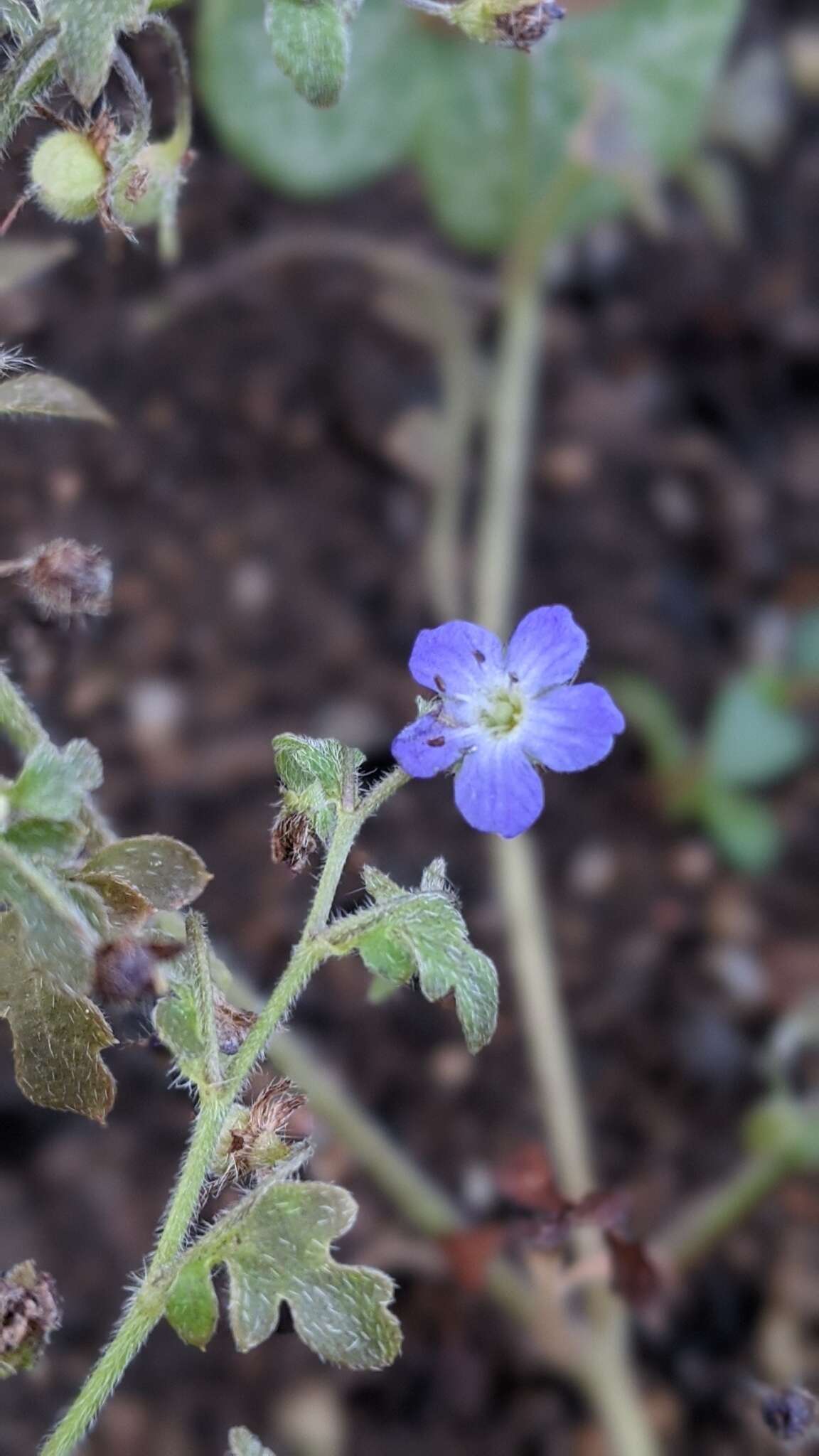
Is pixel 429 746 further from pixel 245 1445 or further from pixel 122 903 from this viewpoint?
pixel 245 1445

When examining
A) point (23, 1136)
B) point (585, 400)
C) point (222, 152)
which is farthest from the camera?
point (585, 400)

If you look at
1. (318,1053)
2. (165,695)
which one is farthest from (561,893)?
(165,695)

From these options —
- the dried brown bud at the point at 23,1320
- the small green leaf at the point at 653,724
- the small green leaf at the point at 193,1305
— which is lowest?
the dried brown bud at the point at 23,1320

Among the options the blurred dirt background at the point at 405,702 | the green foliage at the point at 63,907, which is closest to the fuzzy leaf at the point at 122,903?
the green foliage at the point at 63,907

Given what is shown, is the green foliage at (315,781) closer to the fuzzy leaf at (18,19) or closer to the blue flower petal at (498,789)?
the blue flower petal at (498,789)

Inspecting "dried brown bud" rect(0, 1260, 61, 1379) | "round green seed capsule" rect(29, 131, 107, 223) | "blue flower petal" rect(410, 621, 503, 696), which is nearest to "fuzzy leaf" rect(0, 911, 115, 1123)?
"dried brown bud" rect(0, 1260, 61, 1379)

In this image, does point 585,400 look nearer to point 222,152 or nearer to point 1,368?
point 222,152
